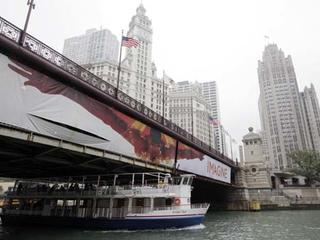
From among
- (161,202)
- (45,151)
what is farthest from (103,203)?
(45,151)

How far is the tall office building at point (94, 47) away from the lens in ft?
571

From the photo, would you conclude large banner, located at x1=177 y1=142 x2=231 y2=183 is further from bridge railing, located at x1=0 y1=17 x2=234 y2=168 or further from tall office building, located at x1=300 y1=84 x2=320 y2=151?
tall office building, located at x1=300 y1=84 x2=320 y2=151

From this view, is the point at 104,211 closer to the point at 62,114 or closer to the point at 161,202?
the point at 161,202

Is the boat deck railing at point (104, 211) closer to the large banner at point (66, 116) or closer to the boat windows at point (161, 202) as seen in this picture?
the boat windows at point (161, 202)

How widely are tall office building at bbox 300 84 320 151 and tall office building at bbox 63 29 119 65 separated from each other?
13175 cm

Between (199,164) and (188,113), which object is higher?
(188,113)

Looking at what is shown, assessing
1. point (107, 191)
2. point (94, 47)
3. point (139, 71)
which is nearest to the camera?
point (107, 191)

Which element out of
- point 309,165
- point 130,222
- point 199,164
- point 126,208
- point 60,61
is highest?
point 309,165

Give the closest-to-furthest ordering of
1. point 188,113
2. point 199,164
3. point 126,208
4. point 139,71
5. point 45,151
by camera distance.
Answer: point 45,151, point 126,208, point 199,164, point 139,71, point 188,113

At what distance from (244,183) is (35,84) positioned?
61045 millimetres

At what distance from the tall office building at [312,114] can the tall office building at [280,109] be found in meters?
5.96

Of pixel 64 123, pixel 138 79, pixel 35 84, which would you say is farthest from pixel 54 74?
pixel 138 79

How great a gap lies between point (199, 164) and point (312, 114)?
15471cm

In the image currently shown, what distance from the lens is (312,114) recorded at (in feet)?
535
